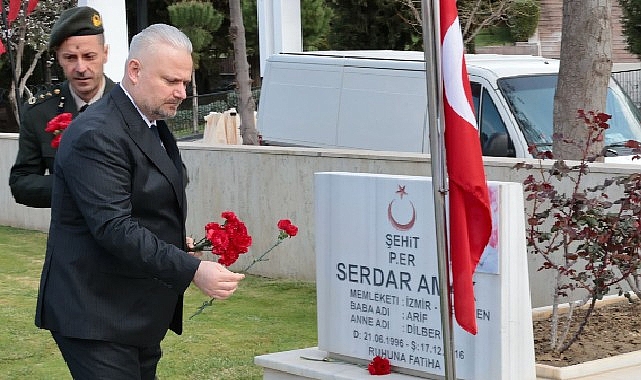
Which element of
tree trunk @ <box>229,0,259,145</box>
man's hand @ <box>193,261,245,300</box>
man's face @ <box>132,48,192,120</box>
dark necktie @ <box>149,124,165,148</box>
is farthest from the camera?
tree trunk @ <box>229,0,259,145</box>

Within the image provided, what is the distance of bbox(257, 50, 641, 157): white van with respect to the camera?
40.5 ft

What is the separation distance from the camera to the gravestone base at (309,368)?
6414 millimetres

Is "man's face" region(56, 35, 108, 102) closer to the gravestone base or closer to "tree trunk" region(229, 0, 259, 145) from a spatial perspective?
the gravestone base

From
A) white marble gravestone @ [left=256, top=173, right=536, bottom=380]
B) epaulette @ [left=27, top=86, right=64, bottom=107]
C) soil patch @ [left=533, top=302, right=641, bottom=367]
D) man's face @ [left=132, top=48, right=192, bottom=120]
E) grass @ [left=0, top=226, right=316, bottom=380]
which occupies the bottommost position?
grass @ [left=0, top=226, right=316, bottom=380]

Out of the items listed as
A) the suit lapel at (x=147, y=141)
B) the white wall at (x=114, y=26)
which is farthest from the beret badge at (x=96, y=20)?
the white wall at (x=114, y=26)

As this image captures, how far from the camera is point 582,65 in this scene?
409 inches

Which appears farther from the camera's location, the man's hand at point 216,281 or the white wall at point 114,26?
the white wall at point 114,26

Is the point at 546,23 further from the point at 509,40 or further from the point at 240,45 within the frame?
the point at 240,45

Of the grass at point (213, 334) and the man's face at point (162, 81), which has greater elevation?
the man's face at point (162, 81)

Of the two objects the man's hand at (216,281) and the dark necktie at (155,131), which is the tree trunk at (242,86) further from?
the man's hand at (216,281)

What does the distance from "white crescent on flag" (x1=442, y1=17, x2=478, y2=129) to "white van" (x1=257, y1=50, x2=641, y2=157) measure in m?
7.33

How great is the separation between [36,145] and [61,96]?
9.4 inches

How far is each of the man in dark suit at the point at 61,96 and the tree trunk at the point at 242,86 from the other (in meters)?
12.2

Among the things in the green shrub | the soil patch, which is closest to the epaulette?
the soil patch
